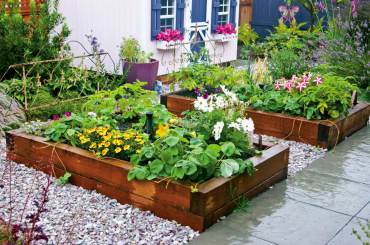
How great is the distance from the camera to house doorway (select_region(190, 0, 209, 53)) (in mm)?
8812

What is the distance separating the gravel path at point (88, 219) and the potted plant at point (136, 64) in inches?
127

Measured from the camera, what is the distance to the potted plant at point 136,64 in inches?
291

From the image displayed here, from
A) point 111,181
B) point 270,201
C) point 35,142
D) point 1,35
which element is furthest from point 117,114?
point 1,35

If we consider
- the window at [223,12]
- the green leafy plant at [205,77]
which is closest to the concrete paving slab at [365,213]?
the green leafy plant at [205,77]

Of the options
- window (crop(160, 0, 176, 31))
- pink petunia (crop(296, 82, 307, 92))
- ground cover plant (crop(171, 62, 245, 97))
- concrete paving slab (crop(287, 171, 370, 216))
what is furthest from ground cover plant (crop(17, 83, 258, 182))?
window (crop(160, 0, 176, 31))

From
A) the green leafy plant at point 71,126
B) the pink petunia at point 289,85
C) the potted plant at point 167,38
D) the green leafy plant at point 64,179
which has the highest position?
the potted plant at point 167,38

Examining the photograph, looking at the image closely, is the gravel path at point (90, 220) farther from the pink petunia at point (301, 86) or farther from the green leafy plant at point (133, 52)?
the green leafy plant at point (133, 52)

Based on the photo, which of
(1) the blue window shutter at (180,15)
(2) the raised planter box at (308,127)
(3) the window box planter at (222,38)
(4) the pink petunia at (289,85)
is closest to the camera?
(2) the raised planter box at (308,127)

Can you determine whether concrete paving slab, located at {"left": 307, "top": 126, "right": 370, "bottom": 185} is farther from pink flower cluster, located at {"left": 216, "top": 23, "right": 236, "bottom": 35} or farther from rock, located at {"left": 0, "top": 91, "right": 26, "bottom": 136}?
pink flower cluster, located at {"left": 216, "top": 23, "right": 236, "bottom": 35}

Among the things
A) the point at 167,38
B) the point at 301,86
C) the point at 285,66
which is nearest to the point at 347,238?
the point at 301,86

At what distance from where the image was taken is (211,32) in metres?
9.34

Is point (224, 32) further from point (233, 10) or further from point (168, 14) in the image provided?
point (168, 14)

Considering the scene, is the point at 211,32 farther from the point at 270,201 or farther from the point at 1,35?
the point at 270,201

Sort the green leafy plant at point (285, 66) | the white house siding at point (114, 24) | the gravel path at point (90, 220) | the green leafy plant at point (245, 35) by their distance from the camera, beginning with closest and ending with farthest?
the gravel path at point (90, 220), the green leafy plant at point (285, 66), the white house siding at point (114, 24), the green leafy plant at point (245, 35)
